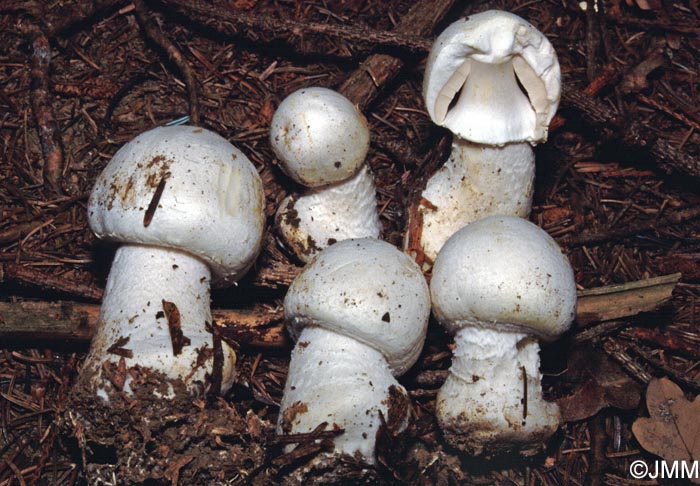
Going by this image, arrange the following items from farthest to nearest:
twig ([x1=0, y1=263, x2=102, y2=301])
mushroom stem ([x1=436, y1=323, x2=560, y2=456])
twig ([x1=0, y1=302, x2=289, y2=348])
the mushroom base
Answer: twig ([x1=0, y1=263, x2=102, y2=301]), twig ([x1=0, y1=302, x2=289, y2=348]), mushroom stem ([x1=436, y1=323, x2=560, y2=456]), the mushroom base

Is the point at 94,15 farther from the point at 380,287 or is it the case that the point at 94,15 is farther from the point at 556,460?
the point at 556,460

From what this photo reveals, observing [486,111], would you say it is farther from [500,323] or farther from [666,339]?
[666,339]

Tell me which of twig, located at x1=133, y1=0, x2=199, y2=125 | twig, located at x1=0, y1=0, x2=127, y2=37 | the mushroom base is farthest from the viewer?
twig, located at x1=0, y1=0, x2=127, y2=37

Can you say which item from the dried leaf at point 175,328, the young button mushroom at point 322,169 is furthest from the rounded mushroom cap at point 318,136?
the dried leaf at point 175,328

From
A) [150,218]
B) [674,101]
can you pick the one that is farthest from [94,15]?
[674,101]

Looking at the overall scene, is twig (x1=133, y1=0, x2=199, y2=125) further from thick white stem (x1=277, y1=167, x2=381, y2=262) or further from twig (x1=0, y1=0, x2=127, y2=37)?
thick white stem (x1=277, y1=167, x2=381, y2=262)

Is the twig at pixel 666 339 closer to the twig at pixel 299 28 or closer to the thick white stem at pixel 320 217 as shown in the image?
the thick white stem at pixel 320 217

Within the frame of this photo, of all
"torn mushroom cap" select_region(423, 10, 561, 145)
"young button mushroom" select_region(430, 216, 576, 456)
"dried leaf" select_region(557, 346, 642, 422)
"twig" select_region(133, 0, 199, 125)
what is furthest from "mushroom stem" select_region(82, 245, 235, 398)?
"dried leaf" select_region(557, 346, 642, 422)
